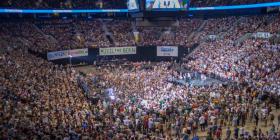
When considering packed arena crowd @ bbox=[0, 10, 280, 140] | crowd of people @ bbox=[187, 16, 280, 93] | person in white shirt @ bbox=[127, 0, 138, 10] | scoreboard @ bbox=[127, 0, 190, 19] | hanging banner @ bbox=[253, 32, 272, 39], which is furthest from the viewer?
hanging banner @ bbox=[253, 32, 272, 39]

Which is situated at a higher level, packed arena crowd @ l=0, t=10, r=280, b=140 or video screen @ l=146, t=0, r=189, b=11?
video screen @ l=146, t=0, r=189, b=11

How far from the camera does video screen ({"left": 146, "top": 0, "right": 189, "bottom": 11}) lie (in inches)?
1585

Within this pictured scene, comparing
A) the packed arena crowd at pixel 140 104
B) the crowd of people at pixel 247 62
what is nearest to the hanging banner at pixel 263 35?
the crowd of people at pixel 247 62

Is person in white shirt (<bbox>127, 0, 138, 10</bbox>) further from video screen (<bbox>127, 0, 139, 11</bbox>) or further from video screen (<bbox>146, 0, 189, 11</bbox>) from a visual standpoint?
video screen (<bbox>146, 0, 189, 11</bbox>)

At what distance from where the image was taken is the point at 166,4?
4044 centimetres

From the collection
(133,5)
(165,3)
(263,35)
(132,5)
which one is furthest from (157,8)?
(263,35)

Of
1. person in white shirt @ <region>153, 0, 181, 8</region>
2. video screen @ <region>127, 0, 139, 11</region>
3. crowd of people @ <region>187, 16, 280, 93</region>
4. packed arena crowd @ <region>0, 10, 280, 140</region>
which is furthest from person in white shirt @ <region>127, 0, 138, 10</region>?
crowd of people @ <region>187, 16, 280, 93</region>

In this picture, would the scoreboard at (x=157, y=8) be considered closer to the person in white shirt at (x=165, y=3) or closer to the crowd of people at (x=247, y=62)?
the person in white shirt at (x=165, y=3)

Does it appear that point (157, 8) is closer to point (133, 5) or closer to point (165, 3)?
point (165, 3)

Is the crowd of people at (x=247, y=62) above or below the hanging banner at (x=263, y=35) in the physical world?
below

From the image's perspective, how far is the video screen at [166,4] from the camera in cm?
4025

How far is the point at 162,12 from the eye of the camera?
40938 mm

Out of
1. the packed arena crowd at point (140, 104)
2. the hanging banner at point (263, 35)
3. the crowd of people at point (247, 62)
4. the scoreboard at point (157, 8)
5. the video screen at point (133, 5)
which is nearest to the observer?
the packed arena crowd at point (140, 104)

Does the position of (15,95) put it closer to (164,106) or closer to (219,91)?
(164,106)
